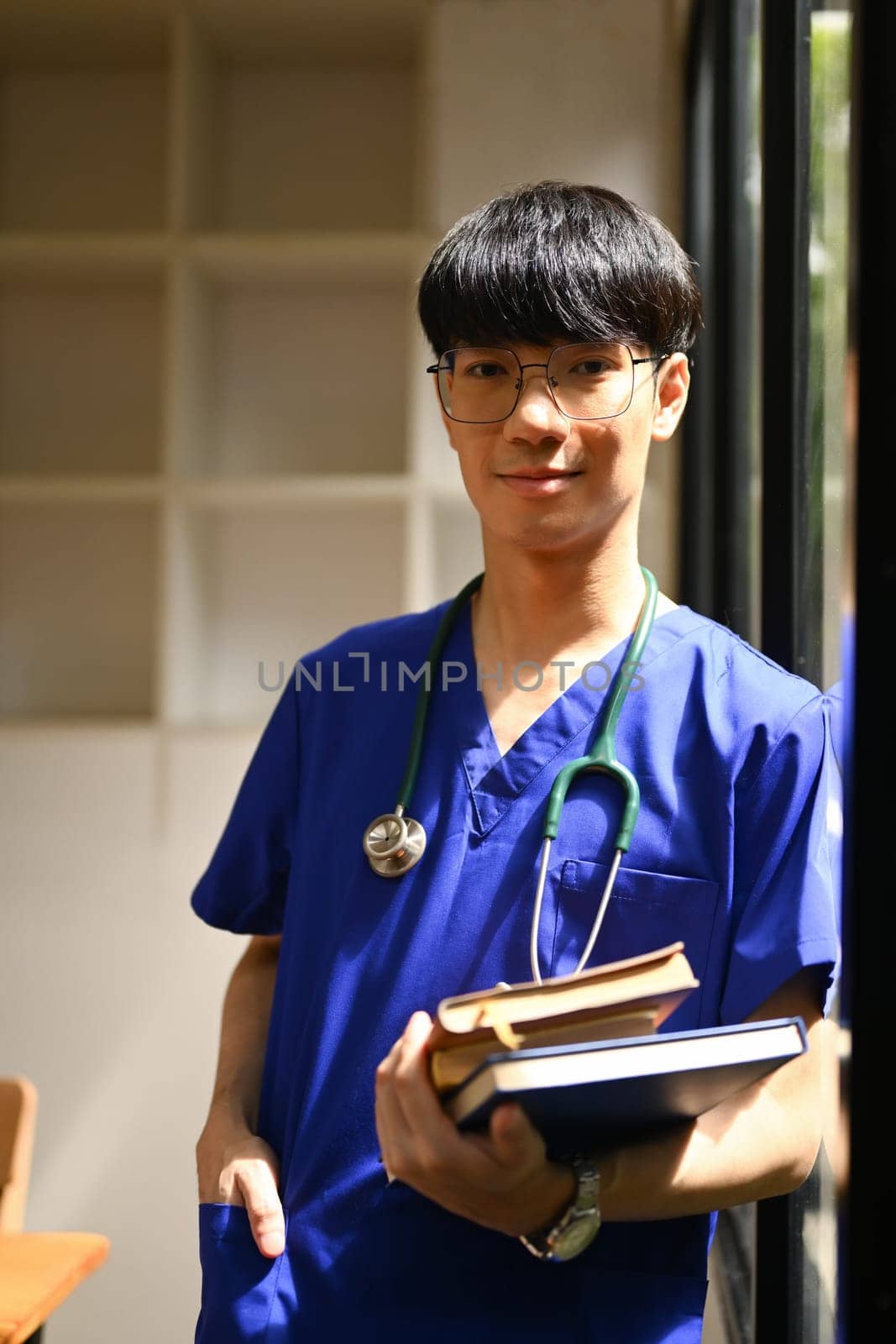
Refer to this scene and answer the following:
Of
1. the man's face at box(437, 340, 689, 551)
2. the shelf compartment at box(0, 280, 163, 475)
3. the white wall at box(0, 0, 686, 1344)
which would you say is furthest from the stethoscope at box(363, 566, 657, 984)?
the shelf compartment at box(0, 280, 163, 475)

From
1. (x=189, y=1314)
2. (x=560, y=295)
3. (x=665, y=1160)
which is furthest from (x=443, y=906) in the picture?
(x=189, y=1314)

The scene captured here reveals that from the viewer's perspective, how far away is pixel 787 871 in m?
0.89

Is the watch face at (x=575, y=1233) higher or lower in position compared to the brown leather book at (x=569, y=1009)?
lower

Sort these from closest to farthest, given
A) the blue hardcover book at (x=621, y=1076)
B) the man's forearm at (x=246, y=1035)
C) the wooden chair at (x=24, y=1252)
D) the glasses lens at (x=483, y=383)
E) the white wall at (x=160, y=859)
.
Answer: the blue hardcover book at (x=621, y=1076) < the glasses lens at (x=483, y=383) < the man's forearm at (x=246, y=1035) < the wooden chair at (x=24, y=1252) < the white wall at (x=160, y=859)

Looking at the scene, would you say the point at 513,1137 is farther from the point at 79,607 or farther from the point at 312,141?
the point at 312,141

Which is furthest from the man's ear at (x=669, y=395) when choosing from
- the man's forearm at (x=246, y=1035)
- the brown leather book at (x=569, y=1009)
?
the man's forearm at (x=246, y=1035)

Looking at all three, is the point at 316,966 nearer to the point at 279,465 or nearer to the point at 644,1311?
the point at 644,1311

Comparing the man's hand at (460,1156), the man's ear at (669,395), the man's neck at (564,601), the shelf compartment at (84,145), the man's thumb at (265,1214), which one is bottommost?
the man's thumb at (265,1214)

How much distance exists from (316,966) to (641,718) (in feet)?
1.10

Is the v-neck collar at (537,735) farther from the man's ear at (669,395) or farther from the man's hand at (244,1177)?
the man's hand at (244,1177)

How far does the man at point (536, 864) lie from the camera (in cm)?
87

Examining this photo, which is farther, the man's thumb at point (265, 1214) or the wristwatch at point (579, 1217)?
the man's thumb at point (265, 1214)

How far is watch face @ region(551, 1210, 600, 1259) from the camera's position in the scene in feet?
2.55

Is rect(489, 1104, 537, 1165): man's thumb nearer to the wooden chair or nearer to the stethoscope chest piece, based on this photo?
the stethoscope chest piece
